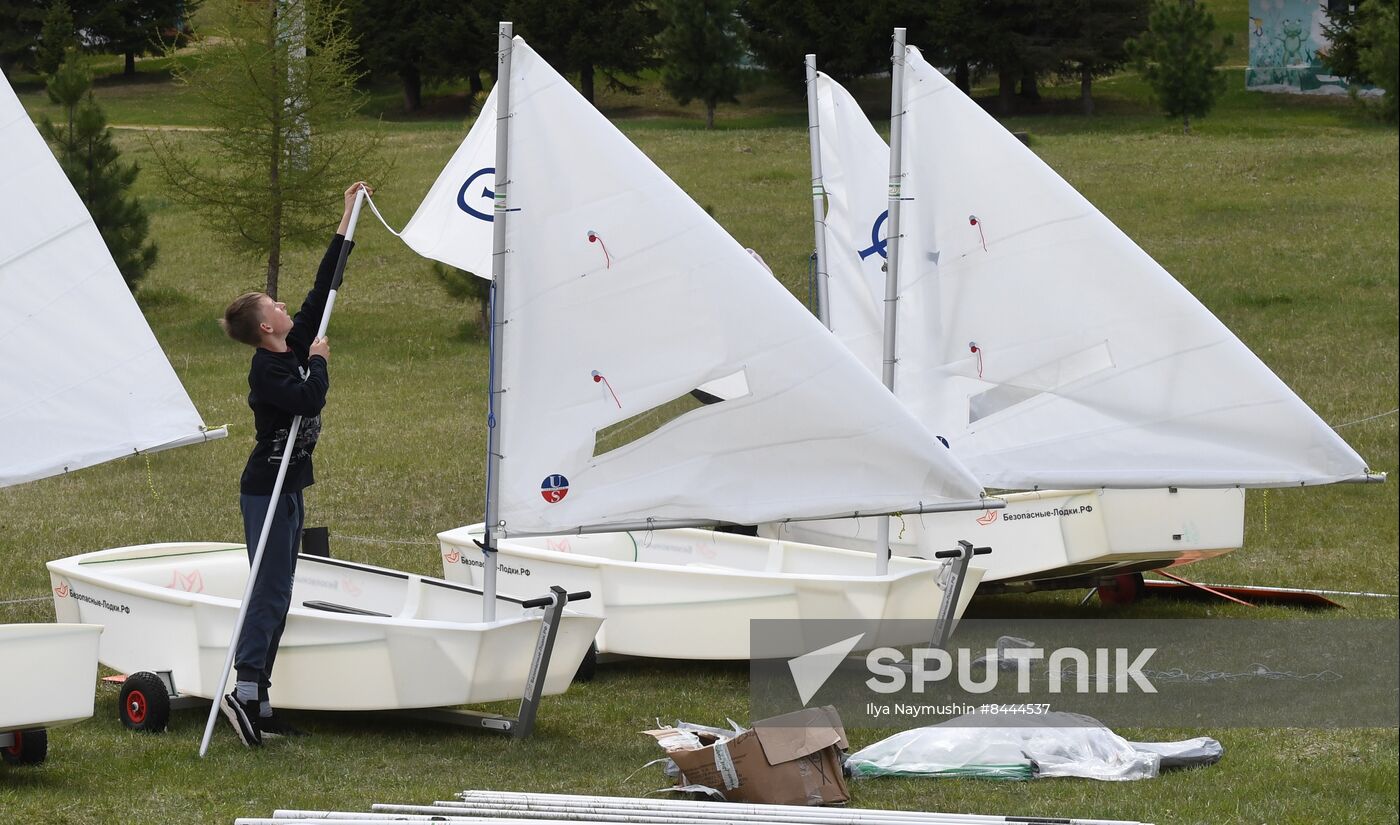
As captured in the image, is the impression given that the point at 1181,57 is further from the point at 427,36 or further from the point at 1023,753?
the point at 1023,753

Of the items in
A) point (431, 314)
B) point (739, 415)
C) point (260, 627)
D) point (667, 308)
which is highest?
point (667, 308)

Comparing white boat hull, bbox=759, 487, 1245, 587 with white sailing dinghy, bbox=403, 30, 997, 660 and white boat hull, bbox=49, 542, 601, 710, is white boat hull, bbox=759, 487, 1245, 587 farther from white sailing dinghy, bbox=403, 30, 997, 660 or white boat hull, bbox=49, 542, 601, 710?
white boat hull, bbox=49, 542, 601, 710

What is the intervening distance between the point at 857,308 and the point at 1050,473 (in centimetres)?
243

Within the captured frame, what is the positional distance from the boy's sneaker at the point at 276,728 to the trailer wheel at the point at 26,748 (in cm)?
90

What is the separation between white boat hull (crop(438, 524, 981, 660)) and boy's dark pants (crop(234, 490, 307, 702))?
6.98 feet

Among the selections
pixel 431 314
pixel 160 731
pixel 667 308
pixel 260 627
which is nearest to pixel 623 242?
pixel 667 308

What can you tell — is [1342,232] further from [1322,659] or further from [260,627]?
[260,627]

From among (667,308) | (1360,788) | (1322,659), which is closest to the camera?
(1360,788)

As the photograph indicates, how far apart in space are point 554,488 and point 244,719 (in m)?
1.56

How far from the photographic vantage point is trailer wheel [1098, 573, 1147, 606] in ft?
36.2

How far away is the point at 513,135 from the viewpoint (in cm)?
716

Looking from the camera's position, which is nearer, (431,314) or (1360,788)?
(1360,788)

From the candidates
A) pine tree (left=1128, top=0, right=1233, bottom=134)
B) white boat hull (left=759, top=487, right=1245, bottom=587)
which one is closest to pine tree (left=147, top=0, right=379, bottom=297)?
white boat hull (left=759, top=487, right=1245, bottom=587)

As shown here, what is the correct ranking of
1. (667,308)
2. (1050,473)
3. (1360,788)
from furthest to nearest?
(1050,473), (667,308), (1360,788)
